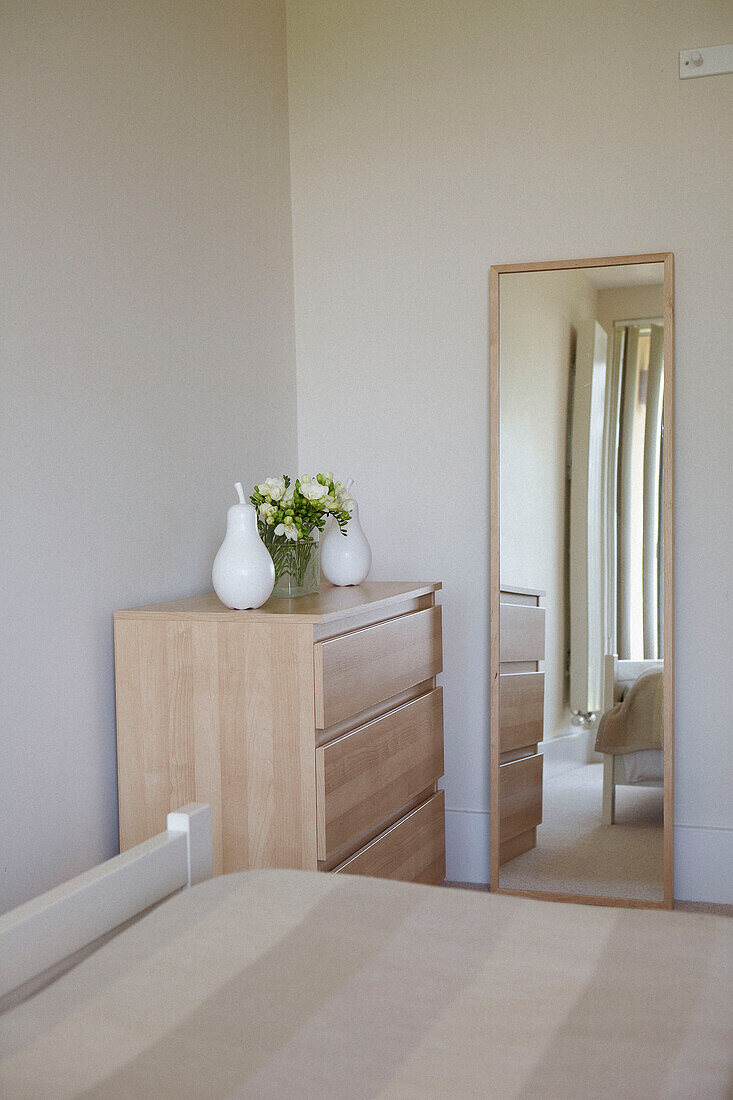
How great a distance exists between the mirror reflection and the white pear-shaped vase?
461mm

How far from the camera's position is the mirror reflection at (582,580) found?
287 centimetres

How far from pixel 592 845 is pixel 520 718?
41cm

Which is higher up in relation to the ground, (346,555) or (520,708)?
(346,555)

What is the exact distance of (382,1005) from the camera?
104 centimetres

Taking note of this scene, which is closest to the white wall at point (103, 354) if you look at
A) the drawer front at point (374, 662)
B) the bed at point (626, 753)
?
the drawer front at point (374, 662)

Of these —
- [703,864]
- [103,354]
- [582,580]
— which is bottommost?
[703,864]

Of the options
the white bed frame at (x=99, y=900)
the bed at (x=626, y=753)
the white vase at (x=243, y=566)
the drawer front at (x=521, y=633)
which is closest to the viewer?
the white bed frame at (x=99, y=900)

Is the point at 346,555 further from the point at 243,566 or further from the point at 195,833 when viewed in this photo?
the point at 195,833

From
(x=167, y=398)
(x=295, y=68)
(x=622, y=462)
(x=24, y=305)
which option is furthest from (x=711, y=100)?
(x=24, y=305)

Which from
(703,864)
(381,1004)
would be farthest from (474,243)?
(381,1004)

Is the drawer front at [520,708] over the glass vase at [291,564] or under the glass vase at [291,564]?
under

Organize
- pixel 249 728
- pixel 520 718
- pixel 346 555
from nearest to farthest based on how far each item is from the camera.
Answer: pixel 249 728, pixel 346 555, pixel 520 718

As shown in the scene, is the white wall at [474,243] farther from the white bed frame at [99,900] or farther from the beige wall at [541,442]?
the white bed frame at [99,900]

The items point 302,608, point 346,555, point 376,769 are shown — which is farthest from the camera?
point 346,555
